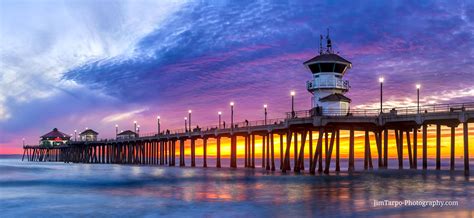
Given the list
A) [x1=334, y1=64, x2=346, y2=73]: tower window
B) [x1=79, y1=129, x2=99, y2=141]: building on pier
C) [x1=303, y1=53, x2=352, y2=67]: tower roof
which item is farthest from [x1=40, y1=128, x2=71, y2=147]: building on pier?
[x1=334, y1=64, x2=346, y2=73]: tower window

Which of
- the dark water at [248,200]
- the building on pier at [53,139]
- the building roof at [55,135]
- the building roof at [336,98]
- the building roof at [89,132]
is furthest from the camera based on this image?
the building roof at [55,135]

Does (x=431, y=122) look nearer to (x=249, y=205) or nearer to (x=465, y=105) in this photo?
(x=465, y=105)

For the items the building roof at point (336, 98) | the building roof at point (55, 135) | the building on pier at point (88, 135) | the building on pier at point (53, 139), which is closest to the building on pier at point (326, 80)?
the building roof at point (336, 98)

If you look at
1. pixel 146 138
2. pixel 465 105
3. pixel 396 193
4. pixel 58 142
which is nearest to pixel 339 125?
pixel 465 105

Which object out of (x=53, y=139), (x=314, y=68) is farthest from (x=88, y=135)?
(x=314, y=68)

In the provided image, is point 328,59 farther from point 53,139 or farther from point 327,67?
point 53,139

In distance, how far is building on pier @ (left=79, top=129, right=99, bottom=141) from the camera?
441ft

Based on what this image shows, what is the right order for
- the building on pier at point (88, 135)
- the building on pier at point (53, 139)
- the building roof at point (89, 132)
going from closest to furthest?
the building on pier at point (88, 135) < the building roof at point (89, 132) < the building on pier at point (53, 139)

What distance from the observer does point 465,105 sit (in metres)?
41.3

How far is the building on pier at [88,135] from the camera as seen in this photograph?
134375mm

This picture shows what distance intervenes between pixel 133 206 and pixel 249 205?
581 centimetres

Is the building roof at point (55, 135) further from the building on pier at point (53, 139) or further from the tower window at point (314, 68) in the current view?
the tower window at point (314, 68)

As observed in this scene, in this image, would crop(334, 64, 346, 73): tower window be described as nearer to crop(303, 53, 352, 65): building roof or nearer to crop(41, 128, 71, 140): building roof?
crop(303, 53, 352, 65): building roof

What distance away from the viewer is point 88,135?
134625mm
